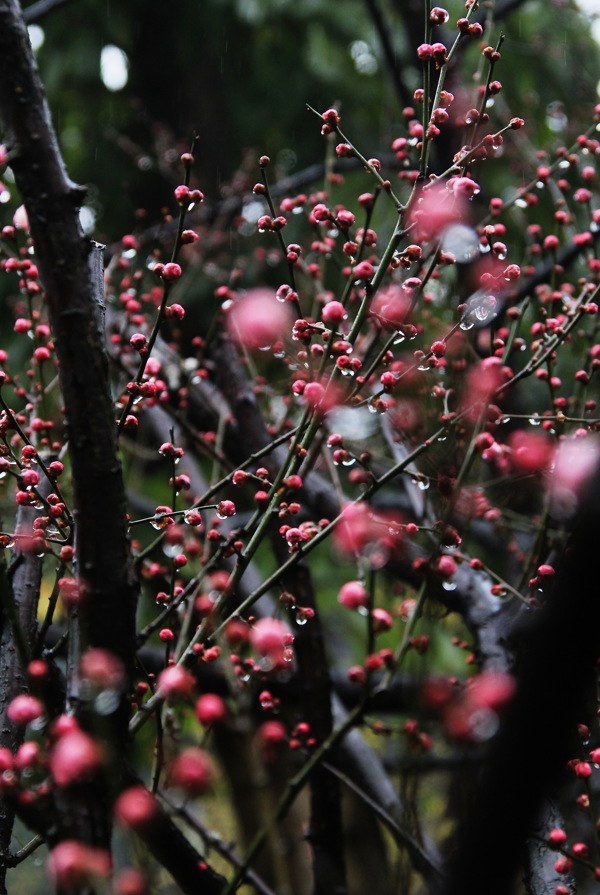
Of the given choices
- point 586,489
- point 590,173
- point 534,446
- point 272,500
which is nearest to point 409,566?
point 534,446

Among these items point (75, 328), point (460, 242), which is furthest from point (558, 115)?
point (75, 328)

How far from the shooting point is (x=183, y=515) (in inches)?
55.3

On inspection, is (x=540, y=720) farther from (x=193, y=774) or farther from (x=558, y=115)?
(x=558, y=115)

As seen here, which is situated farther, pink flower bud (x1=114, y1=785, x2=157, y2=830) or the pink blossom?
the pink blossom

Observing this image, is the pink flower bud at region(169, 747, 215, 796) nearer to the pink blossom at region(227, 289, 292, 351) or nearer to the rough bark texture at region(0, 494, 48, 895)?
the rough bark texture at region(0, 494, 48, 895)

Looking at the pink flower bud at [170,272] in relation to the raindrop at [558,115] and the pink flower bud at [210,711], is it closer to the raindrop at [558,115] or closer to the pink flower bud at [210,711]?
the pink flower bud at [210,711]

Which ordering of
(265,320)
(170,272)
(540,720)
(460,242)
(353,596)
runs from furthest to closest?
(265,320) → (460,242) → (170,272) → (353,596) → (540,720)

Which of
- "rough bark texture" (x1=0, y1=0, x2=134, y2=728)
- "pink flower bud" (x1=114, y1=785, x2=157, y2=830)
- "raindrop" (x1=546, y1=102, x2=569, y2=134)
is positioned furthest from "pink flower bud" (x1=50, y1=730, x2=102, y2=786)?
"raindrop" (x1=546, y1=102, x2=569, y2=134)

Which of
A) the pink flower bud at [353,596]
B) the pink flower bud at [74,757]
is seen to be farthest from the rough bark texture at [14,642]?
the pink flower bud at [353,596]

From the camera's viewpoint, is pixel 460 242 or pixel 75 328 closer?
pixel 75 328

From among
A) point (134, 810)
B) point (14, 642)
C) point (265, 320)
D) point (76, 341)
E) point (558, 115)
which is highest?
point (558, 115)

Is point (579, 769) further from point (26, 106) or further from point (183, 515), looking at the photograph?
point (26, 106)

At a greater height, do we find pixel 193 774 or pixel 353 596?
pixel 353 596

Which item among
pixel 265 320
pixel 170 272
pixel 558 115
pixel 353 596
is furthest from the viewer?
pixel 558 115
